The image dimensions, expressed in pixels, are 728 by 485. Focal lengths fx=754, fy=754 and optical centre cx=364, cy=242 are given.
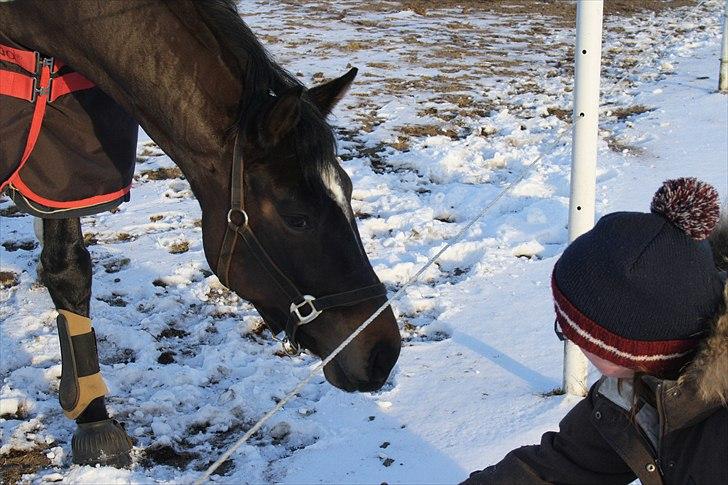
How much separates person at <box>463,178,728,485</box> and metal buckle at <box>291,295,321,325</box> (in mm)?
637

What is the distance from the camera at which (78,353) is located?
8.54 ft

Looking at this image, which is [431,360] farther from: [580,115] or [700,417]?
[700,417]

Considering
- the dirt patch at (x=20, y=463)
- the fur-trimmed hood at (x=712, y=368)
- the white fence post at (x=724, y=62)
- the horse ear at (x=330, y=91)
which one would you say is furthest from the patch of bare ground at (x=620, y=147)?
the dirt patch at (x=20, y=463)

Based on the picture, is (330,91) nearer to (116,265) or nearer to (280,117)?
(280,117)

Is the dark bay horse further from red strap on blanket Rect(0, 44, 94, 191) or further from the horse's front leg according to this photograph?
the horse's front leg

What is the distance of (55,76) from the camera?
7.22 ft

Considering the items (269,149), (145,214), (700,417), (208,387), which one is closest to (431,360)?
(208,387)

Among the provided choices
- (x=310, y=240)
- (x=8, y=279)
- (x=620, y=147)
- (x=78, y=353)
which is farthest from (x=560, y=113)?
(x=310, y=240)

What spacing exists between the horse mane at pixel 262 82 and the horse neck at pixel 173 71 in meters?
0.03

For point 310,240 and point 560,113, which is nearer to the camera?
point 310,240

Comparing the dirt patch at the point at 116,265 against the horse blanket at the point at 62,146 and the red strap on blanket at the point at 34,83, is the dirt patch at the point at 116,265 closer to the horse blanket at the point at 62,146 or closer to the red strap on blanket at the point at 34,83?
the horse blanket at the point at 62,146

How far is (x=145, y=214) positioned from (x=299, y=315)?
112 inches

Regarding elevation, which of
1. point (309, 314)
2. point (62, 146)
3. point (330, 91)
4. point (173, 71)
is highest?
point (173, 71)

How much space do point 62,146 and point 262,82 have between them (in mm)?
796
